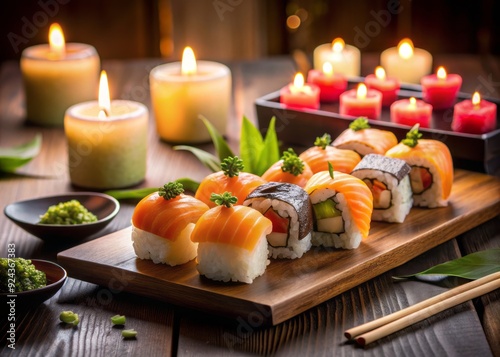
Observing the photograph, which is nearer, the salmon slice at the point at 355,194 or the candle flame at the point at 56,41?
the salmon slice at the point at 355,194

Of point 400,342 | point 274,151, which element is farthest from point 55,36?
point 400,342

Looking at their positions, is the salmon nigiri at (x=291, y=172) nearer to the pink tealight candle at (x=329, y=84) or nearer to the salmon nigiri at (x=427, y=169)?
the salmon nigiri at (x=427, y=169)

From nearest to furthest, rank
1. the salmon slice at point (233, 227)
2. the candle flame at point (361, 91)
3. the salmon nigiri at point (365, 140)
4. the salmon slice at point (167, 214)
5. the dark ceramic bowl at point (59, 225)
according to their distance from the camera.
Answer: the salmon slice at point (233, 227) < the salmon slice at point (167, 214) < the dark ceramic bowl at point (59, 225) < the salmon nigiri at point (365, 140) < the candle flame at point (361, 91)

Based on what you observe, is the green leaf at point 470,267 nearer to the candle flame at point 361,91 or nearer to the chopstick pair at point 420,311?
the chopstick pair at point 420,311

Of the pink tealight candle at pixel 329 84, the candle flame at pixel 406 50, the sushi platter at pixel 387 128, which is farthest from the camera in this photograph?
the candle flame at pixel 406 50

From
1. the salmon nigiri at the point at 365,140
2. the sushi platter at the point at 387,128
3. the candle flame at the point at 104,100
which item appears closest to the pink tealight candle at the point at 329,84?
the sushi platter at the point at 387,128

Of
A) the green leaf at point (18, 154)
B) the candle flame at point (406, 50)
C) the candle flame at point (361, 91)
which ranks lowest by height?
the green leaf at point (18, 154)

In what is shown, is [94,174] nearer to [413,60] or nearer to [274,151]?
[274,151]

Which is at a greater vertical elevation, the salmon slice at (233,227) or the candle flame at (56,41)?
the candle flame at (56,41)
